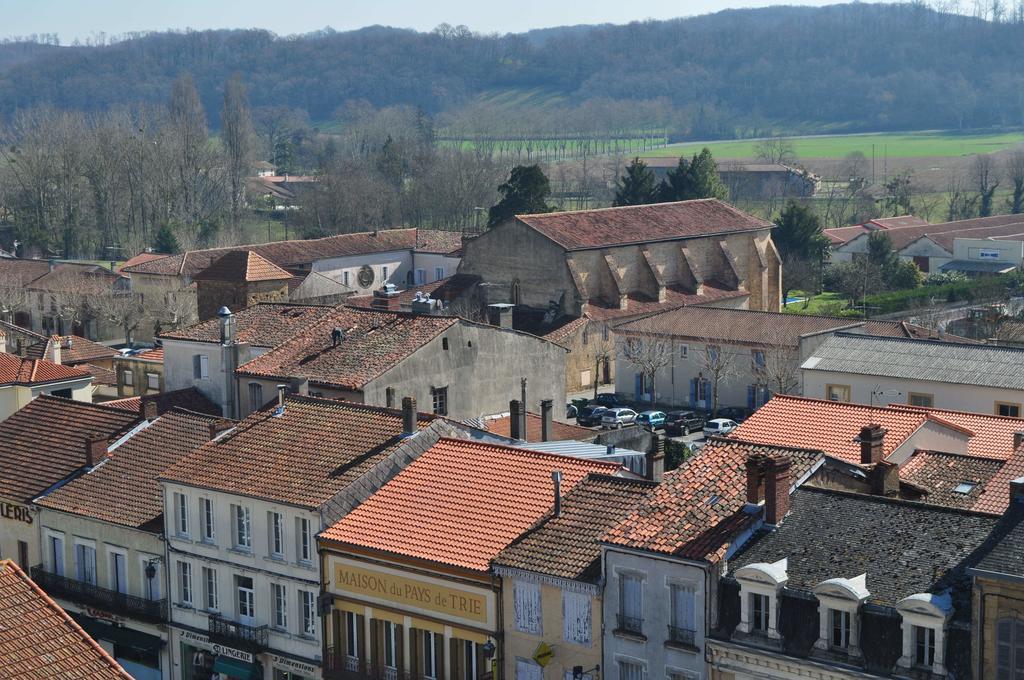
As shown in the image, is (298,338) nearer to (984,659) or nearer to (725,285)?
(984,659)

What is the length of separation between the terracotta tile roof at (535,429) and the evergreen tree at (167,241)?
71398 millimetres

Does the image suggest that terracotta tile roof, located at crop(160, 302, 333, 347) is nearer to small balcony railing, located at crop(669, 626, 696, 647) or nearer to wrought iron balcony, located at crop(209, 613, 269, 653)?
wrought iron balcony, located at crop(209, 613, 269, 653)

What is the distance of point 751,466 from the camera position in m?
25.1

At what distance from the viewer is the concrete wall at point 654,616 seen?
79.2 feet

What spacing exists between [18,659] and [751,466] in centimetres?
1177

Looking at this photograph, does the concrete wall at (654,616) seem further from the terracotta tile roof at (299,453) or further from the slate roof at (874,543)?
the terracotta tile roof at (299,453)

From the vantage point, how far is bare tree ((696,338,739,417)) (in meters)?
62.2

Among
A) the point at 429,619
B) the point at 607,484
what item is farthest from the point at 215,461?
the point at 607,484

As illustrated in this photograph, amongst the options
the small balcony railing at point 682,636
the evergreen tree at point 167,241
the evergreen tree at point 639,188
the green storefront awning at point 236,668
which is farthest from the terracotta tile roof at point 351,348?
the evergreen tree at point 167,241

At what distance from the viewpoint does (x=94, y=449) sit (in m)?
35.4

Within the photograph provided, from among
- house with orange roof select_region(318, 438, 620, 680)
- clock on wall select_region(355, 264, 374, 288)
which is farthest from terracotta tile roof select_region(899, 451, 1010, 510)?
clock on wall select_region(355, 264, 374, 288)

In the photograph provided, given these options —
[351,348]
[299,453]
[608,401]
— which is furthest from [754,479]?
[608,401]

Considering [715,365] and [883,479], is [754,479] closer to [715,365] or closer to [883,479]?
[883,479]

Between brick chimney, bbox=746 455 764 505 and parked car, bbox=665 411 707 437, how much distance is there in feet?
107
